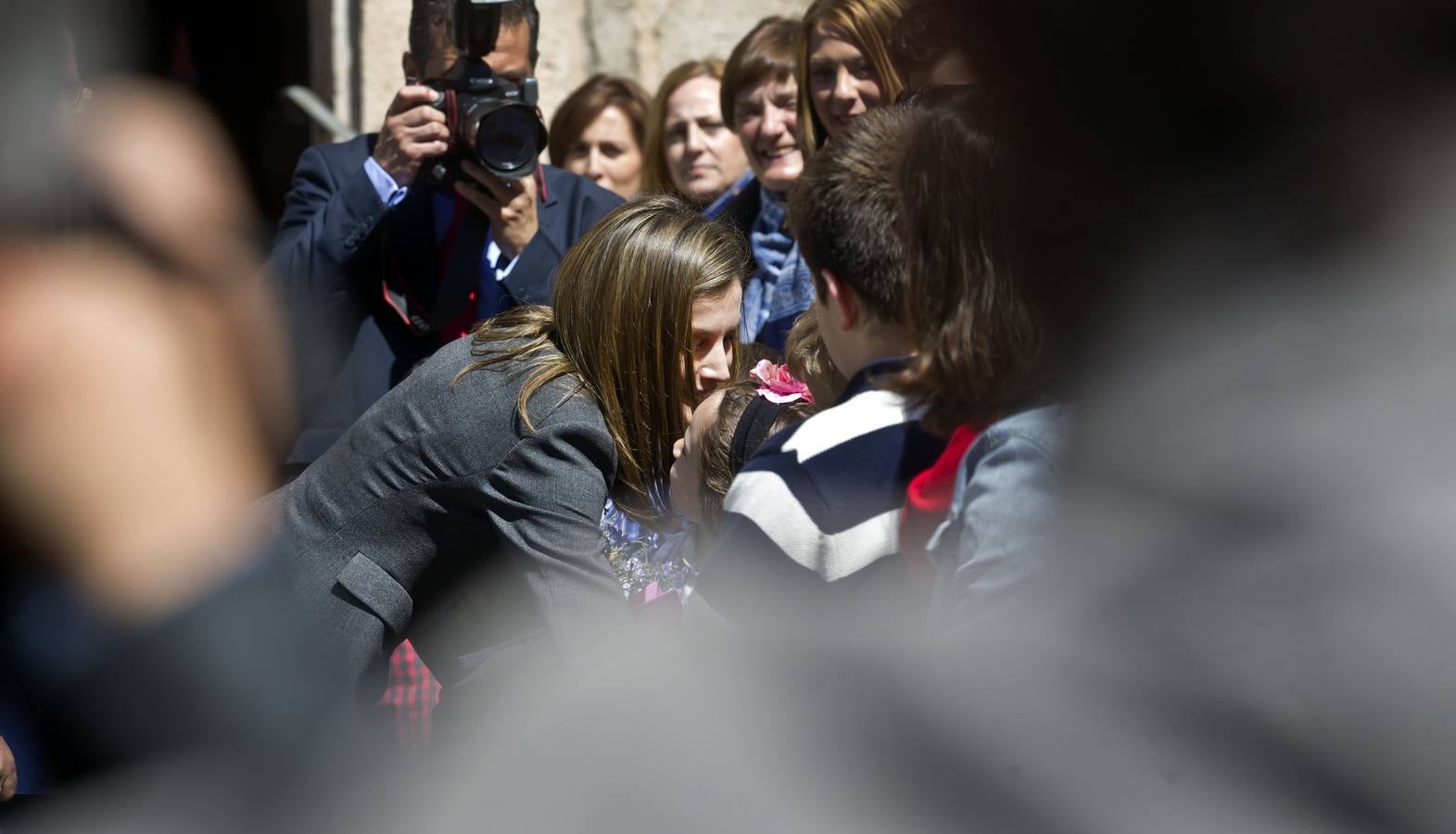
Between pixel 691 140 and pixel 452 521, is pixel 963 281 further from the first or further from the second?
pixel 691 140

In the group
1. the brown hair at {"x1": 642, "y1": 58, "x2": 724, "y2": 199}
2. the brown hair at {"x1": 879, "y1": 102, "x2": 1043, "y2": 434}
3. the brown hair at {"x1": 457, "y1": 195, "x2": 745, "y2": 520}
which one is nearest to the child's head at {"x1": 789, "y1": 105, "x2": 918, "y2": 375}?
the brown hair at {"x1": 879, "y1": 102, "x2": 1043, "y2": 434}

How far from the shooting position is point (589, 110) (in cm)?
319

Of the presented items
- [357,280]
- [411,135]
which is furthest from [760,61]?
[357,280]

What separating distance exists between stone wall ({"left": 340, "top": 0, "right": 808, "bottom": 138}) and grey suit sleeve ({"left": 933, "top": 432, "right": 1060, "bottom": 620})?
9.90 ft

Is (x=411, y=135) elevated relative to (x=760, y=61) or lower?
lower

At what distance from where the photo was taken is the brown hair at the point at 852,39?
212 cm

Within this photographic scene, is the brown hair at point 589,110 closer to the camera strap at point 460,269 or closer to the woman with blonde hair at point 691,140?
the woman with blonde hair at point 691,140

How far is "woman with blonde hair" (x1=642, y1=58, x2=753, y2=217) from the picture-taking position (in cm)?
296

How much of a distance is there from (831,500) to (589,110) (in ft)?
7.56

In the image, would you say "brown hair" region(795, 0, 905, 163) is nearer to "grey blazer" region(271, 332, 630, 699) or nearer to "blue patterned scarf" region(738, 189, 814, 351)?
"blue patterned scarf" region(738, 189, 814, 351)

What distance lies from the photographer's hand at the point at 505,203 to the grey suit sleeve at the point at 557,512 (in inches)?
25.3

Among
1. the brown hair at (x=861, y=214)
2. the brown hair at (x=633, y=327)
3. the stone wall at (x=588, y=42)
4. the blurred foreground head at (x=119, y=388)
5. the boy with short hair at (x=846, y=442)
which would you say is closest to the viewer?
the blurred foreground head at (x=119, y=388)

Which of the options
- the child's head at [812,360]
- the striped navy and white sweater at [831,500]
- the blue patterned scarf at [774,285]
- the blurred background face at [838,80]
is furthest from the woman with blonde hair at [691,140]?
the striped navy and white sweater at [831,500]

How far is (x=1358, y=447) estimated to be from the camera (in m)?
0.41
